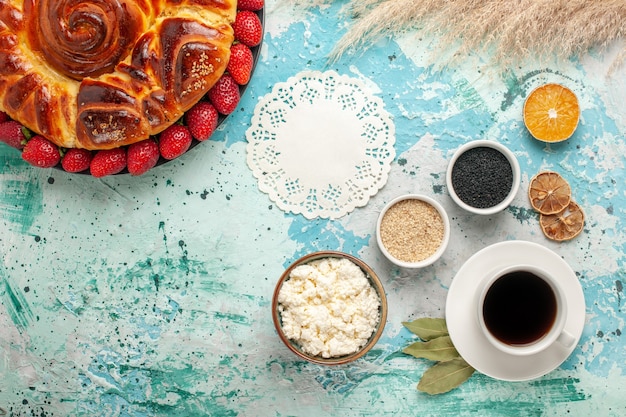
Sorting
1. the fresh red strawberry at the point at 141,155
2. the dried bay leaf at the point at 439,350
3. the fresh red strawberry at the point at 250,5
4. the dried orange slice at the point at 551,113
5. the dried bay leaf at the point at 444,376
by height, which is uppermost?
the dried orange slice at the point at 551,113

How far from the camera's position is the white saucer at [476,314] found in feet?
6.45

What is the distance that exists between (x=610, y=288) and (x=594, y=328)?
0.15 m

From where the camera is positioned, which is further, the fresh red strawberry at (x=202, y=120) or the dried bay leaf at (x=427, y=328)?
the dried bay leaf at (x=427, y=328)

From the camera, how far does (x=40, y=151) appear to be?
188 cm

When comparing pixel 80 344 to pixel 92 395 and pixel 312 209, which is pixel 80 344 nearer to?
pixel 92 395

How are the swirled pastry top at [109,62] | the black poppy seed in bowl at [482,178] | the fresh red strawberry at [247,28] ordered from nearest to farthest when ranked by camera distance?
1. the swirled pastry top at [109,62]
2. the fresh red strawberry at [247,28]
3. the black poppy seed in bowl at [482,178]

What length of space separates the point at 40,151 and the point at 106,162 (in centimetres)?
20

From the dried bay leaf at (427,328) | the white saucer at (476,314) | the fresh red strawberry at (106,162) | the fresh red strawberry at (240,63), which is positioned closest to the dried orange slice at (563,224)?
the white saucer at (476,314)

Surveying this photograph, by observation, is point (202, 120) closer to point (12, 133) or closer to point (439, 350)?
point (12, 133)

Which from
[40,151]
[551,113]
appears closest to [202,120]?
[40,151]

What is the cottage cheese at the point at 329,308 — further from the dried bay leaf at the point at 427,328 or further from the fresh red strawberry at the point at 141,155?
the fresh red strawberry at the point at 141,155

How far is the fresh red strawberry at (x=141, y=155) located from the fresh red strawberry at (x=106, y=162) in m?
0.03

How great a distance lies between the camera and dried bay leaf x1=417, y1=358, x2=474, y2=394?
2.07 m

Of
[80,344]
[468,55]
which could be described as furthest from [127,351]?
[468,55]
